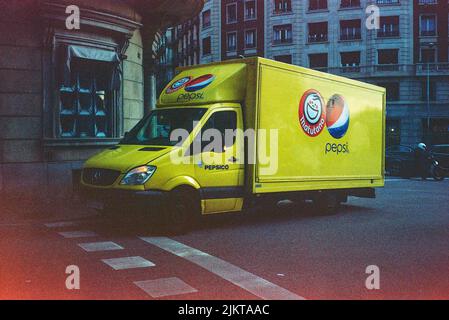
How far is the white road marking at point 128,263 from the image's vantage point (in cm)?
623

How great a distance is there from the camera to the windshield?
8742mm

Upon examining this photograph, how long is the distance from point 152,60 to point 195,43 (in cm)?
4355

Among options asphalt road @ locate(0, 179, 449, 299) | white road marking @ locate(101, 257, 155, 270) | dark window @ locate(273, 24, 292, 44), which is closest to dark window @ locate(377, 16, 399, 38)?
dark window @ locate(273, 24, 292, 44)

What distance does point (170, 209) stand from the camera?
8.20 m

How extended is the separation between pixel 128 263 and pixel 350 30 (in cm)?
4347

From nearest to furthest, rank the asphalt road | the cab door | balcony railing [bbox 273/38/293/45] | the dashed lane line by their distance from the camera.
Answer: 1. the asphalt road
2. the cab door
3. the dashed lane line
4. balcony railing [bbox 273/38/293/45]

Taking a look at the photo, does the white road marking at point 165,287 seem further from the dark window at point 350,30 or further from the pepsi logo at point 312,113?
the dark window at point 350,30

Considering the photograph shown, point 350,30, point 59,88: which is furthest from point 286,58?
point 59,88

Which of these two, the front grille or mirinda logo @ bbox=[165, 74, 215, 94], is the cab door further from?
the front grille

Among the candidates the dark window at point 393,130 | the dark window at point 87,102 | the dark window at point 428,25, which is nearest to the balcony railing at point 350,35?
the dark window at point 428,25

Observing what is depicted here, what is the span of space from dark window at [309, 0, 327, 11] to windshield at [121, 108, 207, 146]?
134 feet

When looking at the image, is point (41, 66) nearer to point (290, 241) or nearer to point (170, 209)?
point (170, 209)

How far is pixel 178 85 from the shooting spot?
32.4ft
